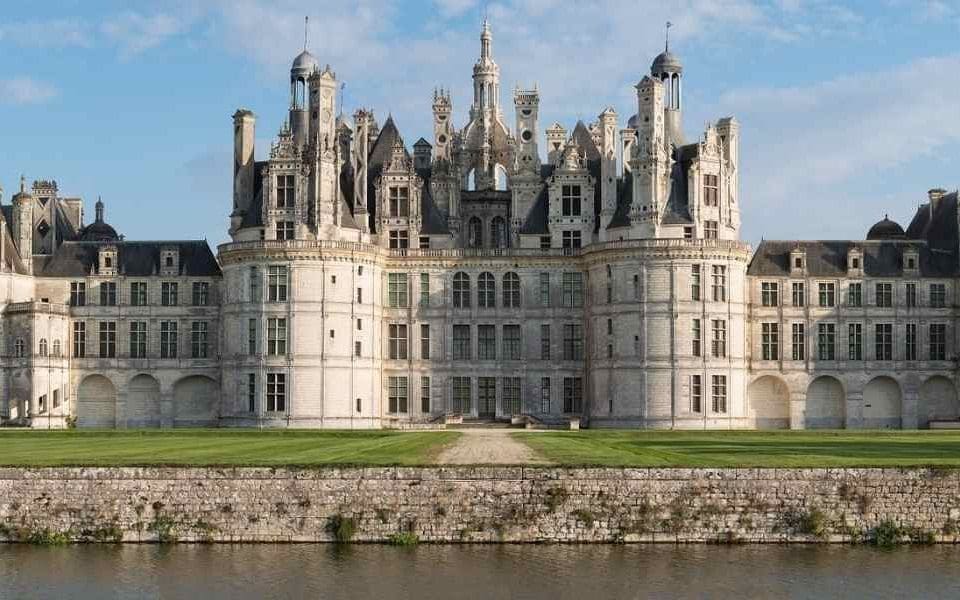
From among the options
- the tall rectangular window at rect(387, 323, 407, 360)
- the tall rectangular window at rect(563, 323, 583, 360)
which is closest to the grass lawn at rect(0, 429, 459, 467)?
the tall rectangular window at rect(387, 323, 407, 360)

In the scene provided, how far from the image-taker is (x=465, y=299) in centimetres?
8338

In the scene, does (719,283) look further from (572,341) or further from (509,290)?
(509,290)

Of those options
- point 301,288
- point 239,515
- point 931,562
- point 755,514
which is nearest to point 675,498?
point 755,514

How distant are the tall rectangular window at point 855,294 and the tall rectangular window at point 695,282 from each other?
10757 mm

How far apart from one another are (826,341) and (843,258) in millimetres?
4826

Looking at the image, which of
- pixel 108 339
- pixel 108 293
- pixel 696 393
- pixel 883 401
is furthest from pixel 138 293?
pixel 883 401

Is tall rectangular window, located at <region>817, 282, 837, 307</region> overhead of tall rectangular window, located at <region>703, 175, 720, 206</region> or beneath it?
beneath

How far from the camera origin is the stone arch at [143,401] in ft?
276

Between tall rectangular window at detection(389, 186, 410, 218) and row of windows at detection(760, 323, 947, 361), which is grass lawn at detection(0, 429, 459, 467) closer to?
tall rectangular window at detection(389, 186, 410, 218)

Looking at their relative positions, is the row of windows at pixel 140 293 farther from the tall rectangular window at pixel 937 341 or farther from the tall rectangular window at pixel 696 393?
the tall rectangular window at pixel 937 341

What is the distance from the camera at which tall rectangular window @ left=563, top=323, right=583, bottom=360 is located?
82.8 metres

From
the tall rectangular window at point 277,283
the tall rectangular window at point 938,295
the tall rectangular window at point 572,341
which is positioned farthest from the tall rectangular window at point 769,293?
the tall rectangular window at point 277,283

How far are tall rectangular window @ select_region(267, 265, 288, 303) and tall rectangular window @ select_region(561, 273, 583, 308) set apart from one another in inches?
602

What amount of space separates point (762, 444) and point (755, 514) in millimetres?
14640
